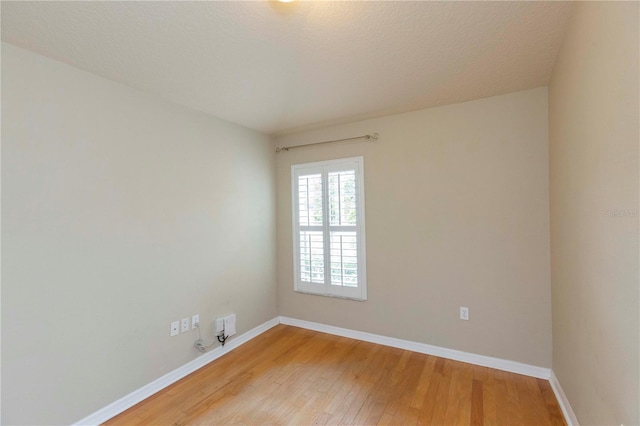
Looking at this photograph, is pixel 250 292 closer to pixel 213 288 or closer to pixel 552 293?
pixel 213 288

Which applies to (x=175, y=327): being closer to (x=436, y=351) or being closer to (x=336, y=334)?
(x=336, y=334)

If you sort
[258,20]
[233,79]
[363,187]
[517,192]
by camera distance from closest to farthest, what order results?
→ 1. [258,20]
2. [233,79]
3. [517,192]
4. [363,187]

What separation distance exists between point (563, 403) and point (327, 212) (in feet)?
8.27

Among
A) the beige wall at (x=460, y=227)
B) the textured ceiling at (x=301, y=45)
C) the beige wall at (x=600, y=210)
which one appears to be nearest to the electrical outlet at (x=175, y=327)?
the beige wall at (x=460, y=227)

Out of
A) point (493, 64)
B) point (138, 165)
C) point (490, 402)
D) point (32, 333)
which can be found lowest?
point (490, 402)

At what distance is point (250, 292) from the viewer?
3332 mm

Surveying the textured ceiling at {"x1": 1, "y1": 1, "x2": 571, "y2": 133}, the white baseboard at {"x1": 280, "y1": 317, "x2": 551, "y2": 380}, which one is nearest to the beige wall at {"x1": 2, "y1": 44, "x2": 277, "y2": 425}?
the textured ceiling at {"x1": 1, "y1": 1, "x2": 571, "y2": 133}

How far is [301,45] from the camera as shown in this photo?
5.78 ft

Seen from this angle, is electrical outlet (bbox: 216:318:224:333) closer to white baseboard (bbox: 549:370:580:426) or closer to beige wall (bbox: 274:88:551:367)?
beige wall (bbox: 274:88:551:367)

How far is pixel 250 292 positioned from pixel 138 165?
1810 millimetres

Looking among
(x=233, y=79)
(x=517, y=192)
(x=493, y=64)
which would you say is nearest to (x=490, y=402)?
(x=517, y=192)

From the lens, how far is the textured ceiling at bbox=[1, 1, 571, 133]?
1.46 m

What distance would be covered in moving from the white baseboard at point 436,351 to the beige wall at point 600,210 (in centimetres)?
45

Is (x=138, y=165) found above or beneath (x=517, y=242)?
above
